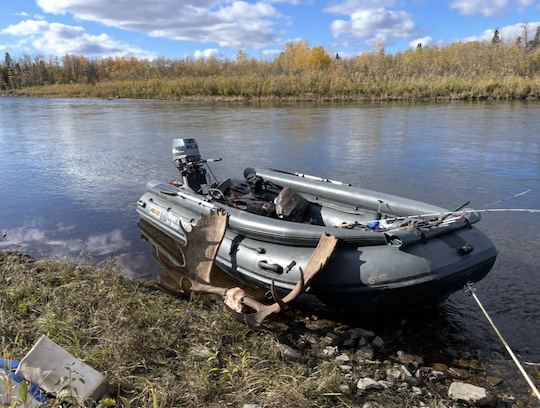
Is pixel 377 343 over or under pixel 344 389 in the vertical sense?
under

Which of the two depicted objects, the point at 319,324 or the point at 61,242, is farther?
the point at 61,242

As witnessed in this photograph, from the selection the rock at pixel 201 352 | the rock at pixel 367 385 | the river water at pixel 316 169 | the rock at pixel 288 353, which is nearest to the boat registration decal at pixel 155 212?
the river water at pixel 316 169

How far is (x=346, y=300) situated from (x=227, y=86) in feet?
92.8

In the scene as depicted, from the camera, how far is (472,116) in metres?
18.0

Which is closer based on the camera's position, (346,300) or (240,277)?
(346,300)

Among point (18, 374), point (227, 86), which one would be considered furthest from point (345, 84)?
point (18, 374)

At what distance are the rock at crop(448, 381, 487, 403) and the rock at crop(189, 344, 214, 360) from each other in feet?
5.22

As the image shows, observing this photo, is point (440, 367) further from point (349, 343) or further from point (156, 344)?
point (156, 344)

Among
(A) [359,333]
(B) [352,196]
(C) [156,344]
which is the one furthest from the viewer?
(B) [352,196]

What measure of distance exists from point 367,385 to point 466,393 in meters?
0.63

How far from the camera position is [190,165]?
19.9 feet

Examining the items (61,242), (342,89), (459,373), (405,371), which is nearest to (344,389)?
(405,371)

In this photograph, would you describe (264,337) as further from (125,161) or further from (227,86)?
(227,86)

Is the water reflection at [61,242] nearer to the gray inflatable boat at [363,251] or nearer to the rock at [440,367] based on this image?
the gray inflatable boat at [363,251]
